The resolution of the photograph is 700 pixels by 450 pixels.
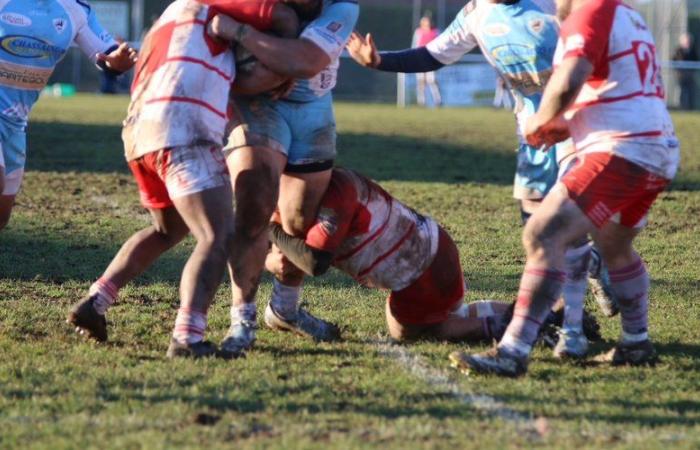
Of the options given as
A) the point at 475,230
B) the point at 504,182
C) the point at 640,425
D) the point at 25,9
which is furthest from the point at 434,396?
the point at 504,182

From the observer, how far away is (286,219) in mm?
6812

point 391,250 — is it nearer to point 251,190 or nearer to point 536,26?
point 251,190

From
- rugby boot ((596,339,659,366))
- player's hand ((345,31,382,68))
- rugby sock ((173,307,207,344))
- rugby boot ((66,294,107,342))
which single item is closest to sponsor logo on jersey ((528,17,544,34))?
player's hand ((345,31,382,68))

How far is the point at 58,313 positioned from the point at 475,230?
183 inches

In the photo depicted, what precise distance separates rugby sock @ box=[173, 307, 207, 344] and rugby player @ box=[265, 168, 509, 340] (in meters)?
0.81

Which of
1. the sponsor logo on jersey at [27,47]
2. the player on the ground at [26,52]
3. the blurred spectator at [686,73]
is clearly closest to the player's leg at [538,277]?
the player on the ground at [26,52]

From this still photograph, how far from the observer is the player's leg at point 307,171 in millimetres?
6703

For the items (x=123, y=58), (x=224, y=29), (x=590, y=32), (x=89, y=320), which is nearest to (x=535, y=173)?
(x=590, y=32)

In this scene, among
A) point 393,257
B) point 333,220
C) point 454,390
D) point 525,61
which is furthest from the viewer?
point 525,61

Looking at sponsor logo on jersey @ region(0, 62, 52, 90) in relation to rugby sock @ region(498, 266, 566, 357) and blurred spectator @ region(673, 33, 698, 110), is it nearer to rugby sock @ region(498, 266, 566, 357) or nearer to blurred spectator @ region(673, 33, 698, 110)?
rugby sock @ region(498, 266, 566, 357)

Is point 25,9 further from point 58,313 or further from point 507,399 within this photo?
point 507,399

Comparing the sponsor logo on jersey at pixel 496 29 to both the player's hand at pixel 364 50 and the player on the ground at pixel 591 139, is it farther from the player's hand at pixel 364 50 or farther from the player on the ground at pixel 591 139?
the player on the ground at pixel 591 139

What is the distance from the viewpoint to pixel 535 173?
280 inches

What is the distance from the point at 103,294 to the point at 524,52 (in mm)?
2550
